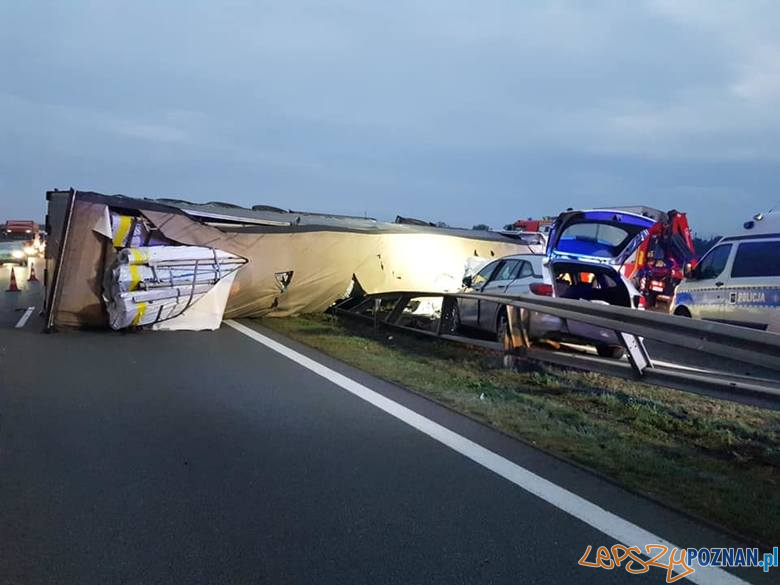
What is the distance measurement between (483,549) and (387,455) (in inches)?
68.1

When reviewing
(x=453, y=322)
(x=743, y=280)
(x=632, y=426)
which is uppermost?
(x=743, y=280)

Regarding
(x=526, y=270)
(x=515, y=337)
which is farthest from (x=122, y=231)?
(x=515, y=337)

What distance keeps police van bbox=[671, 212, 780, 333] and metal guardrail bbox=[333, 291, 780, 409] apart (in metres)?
3.29

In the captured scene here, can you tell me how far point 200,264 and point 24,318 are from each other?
4389mm

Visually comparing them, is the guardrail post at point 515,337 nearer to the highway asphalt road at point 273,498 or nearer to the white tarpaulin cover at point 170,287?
the highway asphalt road at point 273,498

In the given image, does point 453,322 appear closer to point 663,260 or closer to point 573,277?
point 573,277

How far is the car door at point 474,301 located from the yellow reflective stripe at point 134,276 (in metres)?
5.54

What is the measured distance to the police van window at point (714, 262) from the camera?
1130 cm

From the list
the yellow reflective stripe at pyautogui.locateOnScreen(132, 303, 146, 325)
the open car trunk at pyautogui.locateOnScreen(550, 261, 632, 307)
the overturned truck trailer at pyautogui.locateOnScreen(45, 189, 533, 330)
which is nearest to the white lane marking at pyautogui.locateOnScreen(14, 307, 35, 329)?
the overturned truck trailer at pyautogui.locateOnScreen(45, 189, 533, 330)

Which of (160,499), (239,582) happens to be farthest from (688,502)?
(160,499)

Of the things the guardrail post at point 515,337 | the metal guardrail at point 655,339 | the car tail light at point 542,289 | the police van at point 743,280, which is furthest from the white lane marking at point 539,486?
the police van at point 743,280

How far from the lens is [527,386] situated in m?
8.20

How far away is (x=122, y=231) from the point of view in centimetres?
1234

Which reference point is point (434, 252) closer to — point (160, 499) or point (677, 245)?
point (677, 245)
